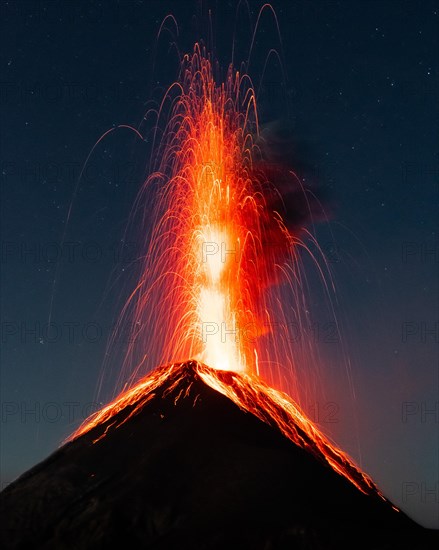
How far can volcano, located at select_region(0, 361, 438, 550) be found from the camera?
25.8 meters

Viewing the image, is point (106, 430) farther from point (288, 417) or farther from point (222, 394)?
point (288, 417)

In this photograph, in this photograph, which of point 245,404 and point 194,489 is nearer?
point 194,489

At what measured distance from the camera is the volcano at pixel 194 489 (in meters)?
25.8

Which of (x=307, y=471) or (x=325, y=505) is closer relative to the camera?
(x=325, y=505)

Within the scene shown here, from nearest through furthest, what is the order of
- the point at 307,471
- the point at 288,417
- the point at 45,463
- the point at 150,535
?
the point at 150,535, the point at 307,471, the point at 45,463, the point at 288,417

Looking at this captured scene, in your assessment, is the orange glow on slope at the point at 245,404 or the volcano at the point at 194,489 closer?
the volcano at the point at 194,489

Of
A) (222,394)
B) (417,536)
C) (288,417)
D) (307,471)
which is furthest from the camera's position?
(288,417)

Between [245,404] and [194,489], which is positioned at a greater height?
[245,404]

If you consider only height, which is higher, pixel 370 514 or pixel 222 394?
pixel 222 394

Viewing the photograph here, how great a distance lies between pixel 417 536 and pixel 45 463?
16456 millimetres

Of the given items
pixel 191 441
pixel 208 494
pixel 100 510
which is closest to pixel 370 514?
pixel 208 494

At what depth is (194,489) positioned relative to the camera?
28.5 m

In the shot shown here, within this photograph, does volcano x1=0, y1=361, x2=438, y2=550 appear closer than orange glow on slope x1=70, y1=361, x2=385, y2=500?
Yes

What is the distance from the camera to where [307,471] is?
3014 centimetres
